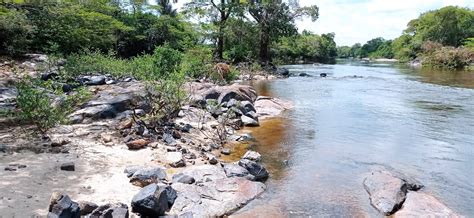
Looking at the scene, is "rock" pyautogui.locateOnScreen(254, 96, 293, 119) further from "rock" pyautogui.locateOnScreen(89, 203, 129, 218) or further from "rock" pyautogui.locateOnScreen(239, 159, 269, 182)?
"rock" pyautogui.locateOnScreen(89, 203, 129, 218)

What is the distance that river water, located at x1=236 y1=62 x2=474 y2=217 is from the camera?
7.05 metres

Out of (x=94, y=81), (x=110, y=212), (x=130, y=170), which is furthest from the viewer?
(x=94, y=81)

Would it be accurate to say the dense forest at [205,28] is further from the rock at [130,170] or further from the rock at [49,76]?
the rock at [130,170]

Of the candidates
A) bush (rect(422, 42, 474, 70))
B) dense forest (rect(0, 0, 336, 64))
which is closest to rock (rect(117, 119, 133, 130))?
dense forest (rect(0, 0, 336, 64))

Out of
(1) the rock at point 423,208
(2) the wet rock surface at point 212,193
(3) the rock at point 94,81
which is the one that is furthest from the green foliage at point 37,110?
(1) the rock at point 423,208

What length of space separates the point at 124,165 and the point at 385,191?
4847 millimetres

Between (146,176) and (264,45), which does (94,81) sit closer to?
(146,176)

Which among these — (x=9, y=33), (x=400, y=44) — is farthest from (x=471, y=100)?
(x=400, y=44)

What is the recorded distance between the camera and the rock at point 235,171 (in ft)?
25.8

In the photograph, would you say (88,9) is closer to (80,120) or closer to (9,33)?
(9,33)

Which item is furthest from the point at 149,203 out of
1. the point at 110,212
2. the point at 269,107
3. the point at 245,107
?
the point at 269,107

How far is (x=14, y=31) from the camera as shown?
19875 mm

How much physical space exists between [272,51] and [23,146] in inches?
1452

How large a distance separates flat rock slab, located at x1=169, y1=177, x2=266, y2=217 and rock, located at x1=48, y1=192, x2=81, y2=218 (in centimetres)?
145
